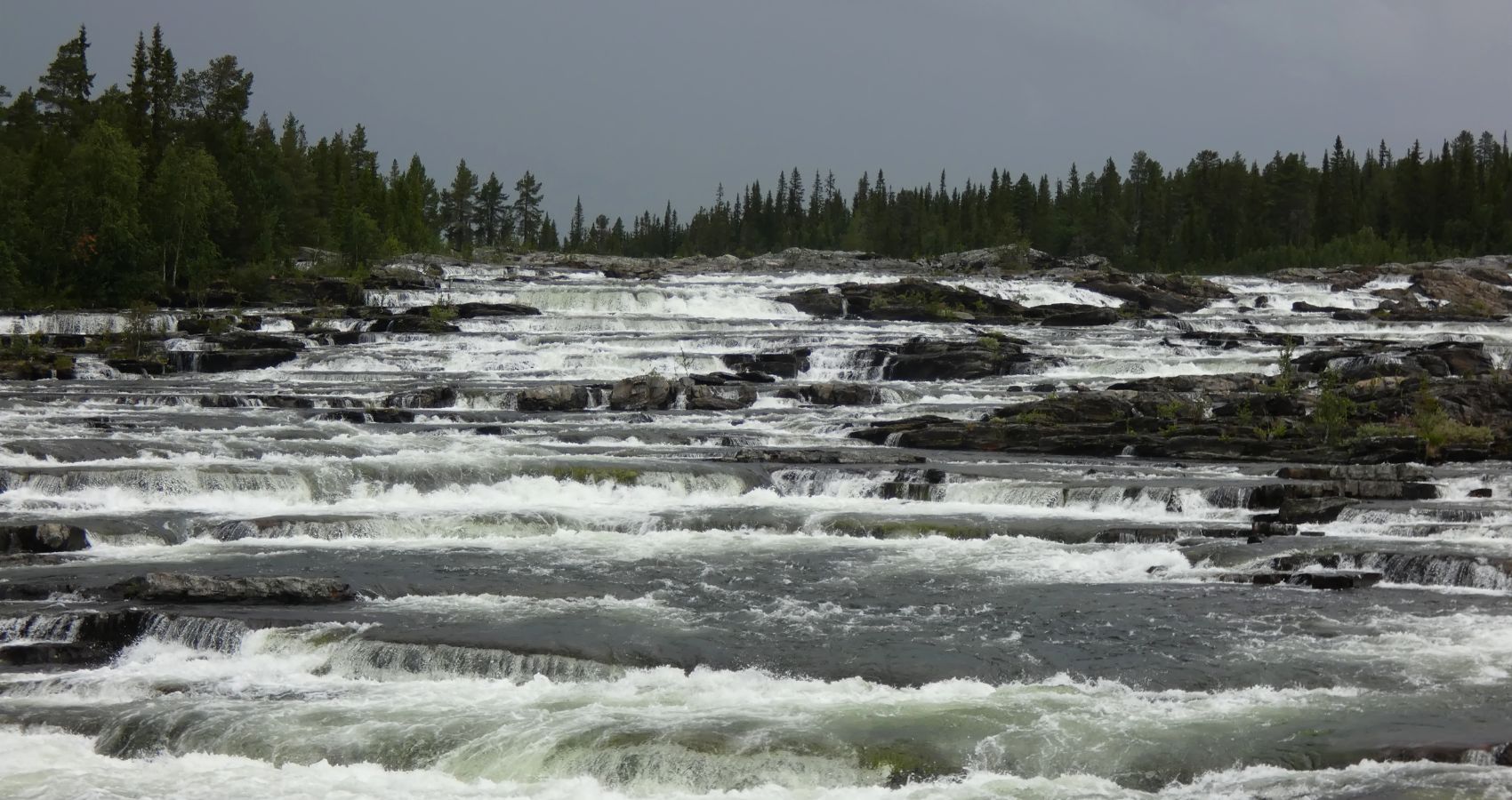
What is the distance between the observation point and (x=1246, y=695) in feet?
41.3

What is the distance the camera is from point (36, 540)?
18.2 m

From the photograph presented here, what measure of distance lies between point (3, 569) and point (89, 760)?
7.22 m

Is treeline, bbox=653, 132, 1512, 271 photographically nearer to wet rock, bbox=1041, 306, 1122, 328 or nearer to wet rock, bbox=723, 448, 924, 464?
wet rock, bbox=1041, 306, 1122, 328

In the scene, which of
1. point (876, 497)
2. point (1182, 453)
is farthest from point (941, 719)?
point (1182, 453)

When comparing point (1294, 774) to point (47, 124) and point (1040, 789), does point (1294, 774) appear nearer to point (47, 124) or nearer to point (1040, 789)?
point (1040, 789)

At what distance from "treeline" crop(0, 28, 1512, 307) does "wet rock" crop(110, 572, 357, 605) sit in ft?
150

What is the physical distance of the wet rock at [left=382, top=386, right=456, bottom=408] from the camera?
3491 cm

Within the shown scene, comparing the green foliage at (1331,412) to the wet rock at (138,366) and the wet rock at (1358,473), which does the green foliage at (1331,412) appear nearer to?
the wet rock at (1358,473)

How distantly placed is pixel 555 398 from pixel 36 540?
1828cm

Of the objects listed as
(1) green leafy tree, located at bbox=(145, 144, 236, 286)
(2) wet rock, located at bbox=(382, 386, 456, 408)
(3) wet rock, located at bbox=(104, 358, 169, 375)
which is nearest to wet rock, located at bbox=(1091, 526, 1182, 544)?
(2) wet rock, located at bbox=(382, 386, 456, 408)

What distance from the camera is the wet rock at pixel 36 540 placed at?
18.2 m

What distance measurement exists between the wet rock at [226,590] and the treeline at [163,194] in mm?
45868

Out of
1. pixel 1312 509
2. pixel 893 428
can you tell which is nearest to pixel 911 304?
pixel 893 428

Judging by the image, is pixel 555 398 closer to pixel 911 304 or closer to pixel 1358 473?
pixel 1358 473
